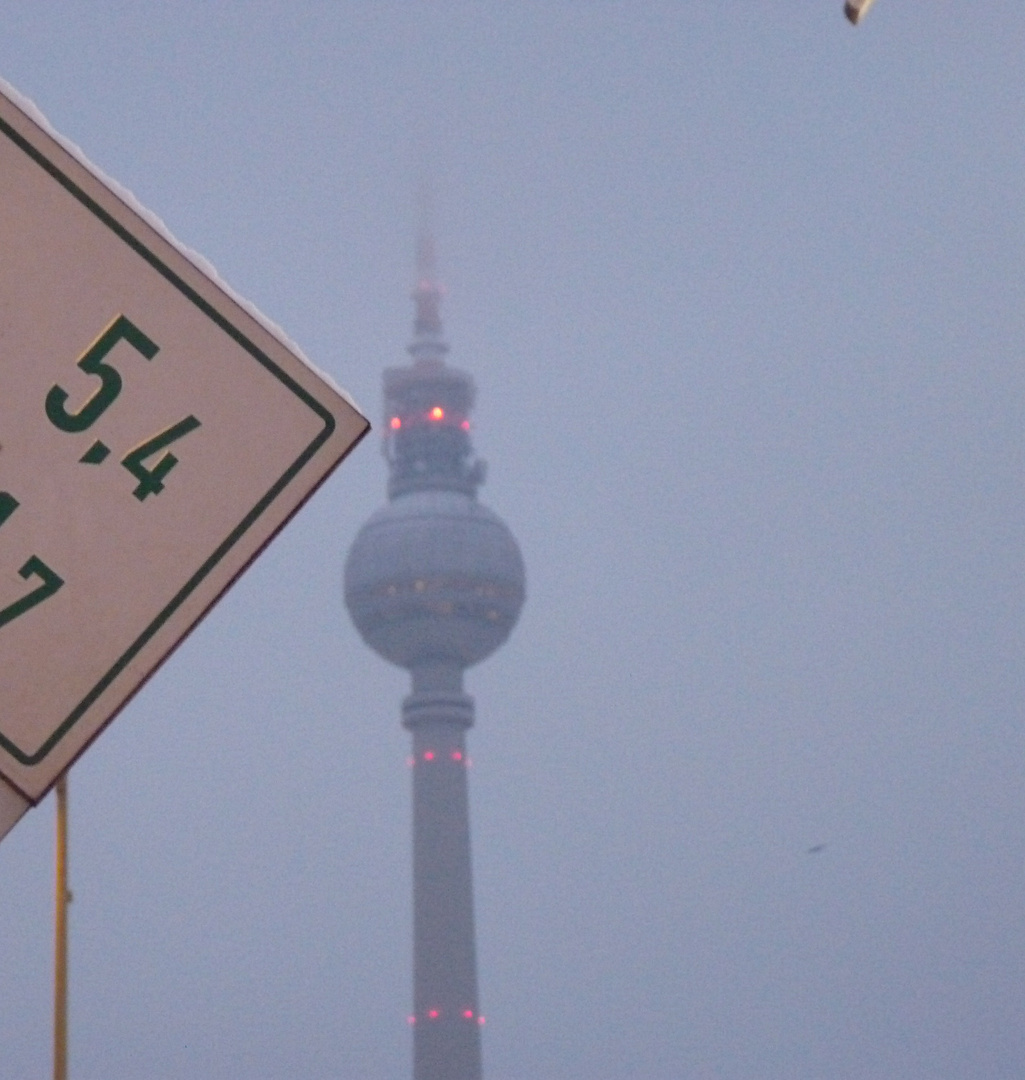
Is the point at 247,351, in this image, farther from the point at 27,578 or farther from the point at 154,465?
the point at 27,578

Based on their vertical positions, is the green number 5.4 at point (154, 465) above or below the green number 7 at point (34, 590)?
above

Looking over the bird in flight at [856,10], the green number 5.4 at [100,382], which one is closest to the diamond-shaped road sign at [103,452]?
the green number 5.4 at [100,382]

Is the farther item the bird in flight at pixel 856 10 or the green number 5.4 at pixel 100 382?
the bird in flight at pixel 856 10

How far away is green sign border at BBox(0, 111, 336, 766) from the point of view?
5.16 metres

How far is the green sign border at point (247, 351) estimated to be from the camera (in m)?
5.16

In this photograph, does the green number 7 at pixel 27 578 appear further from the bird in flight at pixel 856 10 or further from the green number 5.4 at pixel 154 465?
the bird in flight at pixel 856 10

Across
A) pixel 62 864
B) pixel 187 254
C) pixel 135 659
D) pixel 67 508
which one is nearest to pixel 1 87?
pixel 187 254

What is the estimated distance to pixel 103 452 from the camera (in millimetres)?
5188

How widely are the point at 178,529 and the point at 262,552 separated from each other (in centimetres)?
19

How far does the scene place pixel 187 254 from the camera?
5.23 metres

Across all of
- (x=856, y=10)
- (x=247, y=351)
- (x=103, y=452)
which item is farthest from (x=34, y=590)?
(x=856, y=10)

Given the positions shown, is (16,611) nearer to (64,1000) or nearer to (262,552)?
(262,552)

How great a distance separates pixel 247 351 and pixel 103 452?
40 cm

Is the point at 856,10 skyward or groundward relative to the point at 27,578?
skyward
